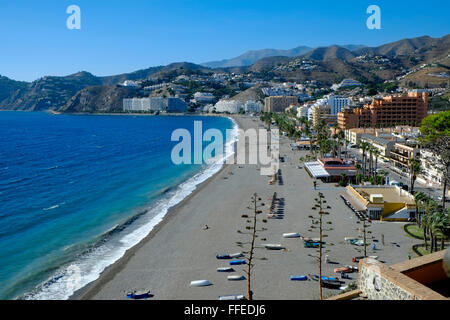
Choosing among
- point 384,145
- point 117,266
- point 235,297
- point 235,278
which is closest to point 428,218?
point 235,278

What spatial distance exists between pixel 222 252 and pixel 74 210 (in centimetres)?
1974

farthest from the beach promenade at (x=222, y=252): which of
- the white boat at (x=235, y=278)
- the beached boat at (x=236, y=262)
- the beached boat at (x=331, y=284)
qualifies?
the beached boat at (x=236, y=262)

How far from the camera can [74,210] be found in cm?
4084

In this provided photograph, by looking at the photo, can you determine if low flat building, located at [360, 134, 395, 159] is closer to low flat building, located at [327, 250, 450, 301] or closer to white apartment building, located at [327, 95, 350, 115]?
low flat building, located at [327, 250, 450, 301]

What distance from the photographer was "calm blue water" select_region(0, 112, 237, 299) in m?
26.3

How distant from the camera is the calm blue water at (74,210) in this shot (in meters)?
26.3

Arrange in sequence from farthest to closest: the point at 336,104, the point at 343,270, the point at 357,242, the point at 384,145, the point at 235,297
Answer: the point at 336,104 → the point at 384,145 → the point at 357,242 → the point at 343,270 → the point at 235,297

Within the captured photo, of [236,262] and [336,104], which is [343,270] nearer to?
[236,262]

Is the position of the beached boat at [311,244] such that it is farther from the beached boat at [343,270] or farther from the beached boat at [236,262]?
the beached boat at [236,262]

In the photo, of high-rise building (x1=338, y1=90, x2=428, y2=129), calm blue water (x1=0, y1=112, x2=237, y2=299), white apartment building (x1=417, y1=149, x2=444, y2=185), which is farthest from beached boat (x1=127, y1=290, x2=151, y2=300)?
high-rise building (x1=338, y1=90, x2=428, y2=129)

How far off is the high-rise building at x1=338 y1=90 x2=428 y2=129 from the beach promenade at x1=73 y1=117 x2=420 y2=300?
59051 millimetres

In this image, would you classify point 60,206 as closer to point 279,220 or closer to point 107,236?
point 107,236

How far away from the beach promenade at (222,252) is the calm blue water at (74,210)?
1.89m
